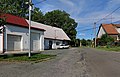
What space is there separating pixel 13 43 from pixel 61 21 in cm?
6047

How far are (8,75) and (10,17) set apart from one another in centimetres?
2691

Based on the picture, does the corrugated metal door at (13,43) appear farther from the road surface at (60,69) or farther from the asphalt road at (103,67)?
the road surface at (60,69)

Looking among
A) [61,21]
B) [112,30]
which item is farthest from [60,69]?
[61,21]

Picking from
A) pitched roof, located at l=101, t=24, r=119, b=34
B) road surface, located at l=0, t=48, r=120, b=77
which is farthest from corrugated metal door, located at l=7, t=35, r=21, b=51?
pitched roof, located at l=101, t=24, r=119, b=34

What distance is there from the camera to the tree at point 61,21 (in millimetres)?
92812

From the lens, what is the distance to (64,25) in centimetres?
9306

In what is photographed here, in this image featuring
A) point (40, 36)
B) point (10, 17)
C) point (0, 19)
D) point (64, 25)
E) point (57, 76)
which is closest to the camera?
point (57, 76)

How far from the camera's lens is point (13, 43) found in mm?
33438

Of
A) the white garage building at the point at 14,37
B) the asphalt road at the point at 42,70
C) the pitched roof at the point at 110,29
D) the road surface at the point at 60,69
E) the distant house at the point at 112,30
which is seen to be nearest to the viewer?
the asphalt road at the point at 42,70

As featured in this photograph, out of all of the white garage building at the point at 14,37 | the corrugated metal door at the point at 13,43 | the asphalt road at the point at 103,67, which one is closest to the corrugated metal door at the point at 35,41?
the white garage building at the point at 14,37

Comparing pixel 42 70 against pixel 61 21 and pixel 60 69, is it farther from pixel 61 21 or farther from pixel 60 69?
pixel 61 21

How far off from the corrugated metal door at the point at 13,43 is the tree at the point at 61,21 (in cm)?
5755

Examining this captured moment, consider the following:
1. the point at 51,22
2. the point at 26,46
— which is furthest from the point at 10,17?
the point at 51,22

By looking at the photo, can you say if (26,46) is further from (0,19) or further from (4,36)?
(0,19)
